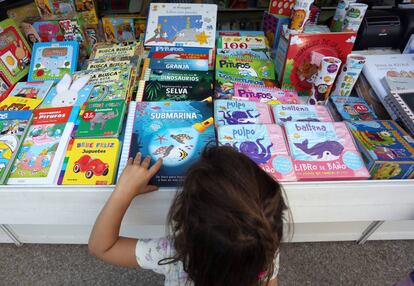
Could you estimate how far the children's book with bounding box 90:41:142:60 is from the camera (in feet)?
4.47

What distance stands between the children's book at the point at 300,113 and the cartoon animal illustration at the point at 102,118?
0.65 meters

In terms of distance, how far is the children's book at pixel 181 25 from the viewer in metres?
1.33

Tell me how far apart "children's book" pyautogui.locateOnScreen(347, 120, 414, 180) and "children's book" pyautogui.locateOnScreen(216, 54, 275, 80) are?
0.45 meters

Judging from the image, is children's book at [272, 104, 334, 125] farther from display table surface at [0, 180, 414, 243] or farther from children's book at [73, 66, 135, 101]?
children's book at [73, 66, 135, 101]

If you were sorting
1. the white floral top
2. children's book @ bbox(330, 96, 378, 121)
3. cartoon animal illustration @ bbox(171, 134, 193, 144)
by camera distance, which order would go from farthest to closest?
children's book @ bbox(330, 96, 378, 121), cartoon animal illustration @ bbox(171, 134, 193, 144), the white floral top

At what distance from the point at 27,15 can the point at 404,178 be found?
183 centimetres

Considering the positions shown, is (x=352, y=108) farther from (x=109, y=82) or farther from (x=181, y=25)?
(x=109, y=82)

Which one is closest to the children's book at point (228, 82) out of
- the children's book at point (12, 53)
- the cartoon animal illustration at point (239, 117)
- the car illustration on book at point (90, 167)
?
the cartoon animal illustration at point (239, 117)

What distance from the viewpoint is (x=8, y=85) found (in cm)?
123

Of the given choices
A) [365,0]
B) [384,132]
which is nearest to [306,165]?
[384,132]

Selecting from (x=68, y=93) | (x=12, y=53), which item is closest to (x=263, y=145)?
(x=68, y=93)

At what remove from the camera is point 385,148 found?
0.97 metres

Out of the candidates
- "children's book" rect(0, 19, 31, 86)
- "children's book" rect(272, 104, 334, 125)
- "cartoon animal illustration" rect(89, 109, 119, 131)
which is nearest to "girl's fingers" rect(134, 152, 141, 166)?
"cartoon animal illustration" rect(89, 109, 119, 131)

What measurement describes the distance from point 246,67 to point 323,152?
57 cm
